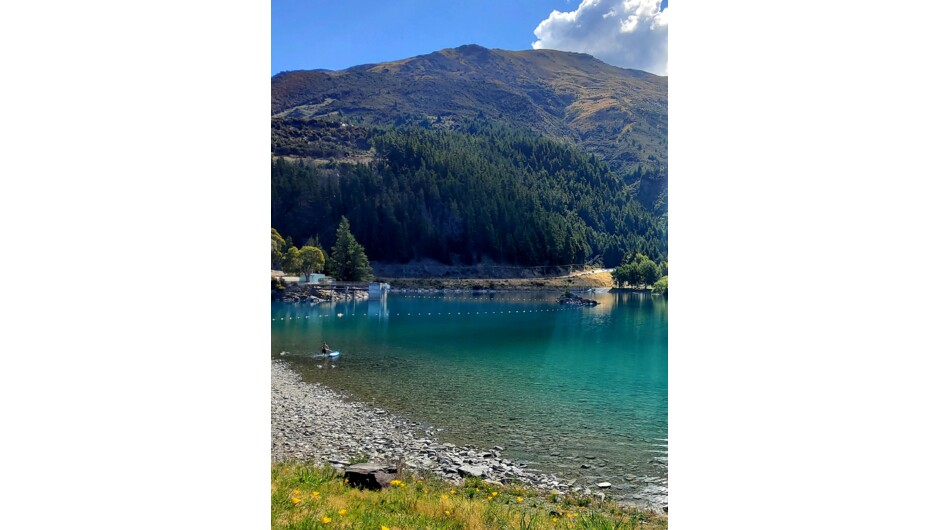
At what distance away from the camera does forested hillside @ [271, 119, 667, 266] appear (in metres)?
5.11

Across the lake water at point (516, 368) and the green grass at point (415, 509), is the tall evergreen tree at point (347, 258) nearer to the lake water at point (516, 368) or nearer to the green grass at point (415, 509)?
the lake water at point (516, 368)

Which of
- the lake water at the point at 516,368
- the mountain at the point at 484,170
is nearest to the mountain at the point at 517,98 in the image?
the mountain at the point at 484,170

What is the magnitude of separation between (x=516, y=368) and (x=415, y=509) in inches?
127

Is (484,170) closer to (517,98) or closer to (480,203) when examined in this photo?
(480,203)

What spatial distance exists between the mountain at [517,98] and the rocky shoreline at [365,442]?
2734mm

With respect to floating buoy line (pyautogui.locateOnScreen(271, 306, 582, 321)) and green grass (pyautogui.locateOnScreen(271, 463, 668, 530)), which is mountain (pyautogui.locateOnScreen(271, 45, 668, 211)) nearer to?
floating buoy line (pyautogui.locateOnScreen(271, 306, 582, 321))

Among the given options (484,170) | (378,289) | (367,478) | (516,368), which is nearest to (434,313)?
(378,289)

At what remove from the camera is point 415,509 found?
2408 mm

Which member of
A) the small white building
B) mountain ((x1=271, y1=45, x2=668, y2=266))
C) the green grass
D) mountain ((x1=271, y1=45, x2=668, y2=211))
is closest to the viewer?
the green grass

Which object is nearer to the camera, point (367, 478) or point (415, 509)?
point (415, 509)

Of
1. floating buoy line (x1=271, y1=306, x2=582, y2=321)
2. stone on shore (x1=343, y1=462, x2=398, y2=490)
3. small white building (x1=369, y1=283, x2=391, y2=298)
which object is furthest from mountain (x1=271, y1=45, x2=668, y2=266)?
stone on shore (x1=343, y1=462, x2=398, y2=490)

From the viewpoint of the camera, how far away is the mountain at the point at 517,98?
4.08m

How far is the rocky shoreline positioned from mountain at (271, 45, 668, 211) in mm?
2734
